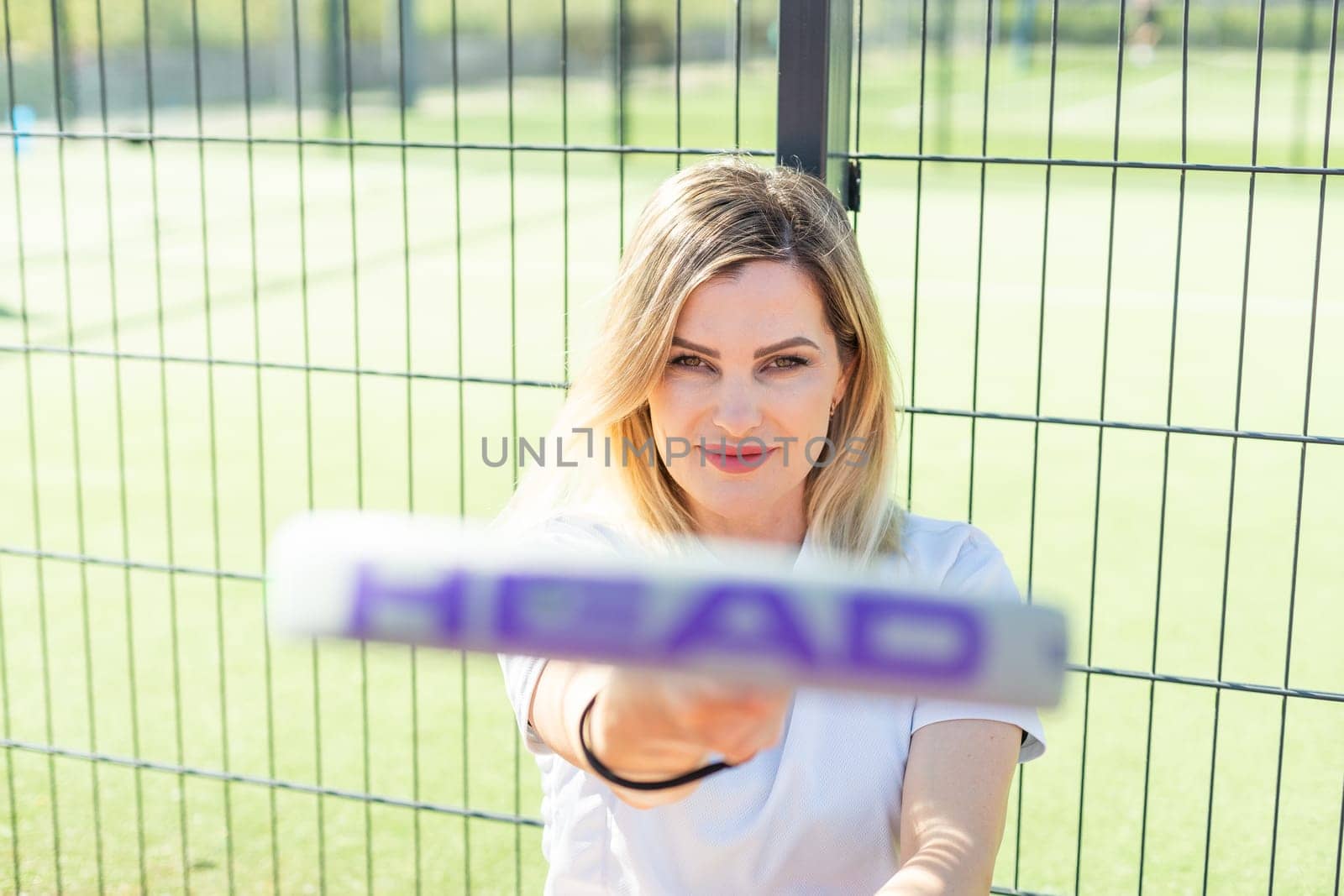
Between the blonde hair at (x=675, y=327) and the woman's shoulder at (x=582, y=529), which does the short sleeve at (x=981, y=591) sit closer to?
the blonde hair at (x=675, y=327)

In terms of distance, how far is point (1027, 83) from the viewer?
23953 millimetres

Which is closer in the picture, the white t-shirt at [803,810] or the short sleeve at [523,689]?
the short sleeve at [523,689]

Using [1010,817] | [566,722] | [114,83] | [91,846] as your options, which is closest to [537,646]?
[566,722]

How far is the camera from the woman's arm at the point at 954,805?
4.23 ft

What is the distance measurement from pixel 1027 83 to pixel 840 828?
78.4ft

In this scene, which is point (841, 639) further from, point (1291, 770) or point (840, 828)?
point (1291, 770)

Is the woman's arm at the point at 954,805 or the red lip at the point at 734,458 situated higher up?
the red lip at the point at 734,458

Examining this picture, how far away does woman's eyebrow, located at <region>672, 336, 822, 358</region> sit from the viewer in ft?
4.60

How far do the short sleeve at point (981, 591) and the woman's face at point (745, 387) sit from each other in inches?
7.4

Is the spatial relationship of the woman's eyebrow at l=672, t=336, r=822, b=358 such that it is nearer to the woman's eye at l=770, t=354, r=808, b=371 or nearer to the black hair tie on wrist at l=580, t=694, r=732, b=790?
the woman's eye at l=770, t=354, r=808, b=371

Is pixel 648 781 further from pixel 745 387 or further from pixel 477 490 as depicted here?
pixel 477 490

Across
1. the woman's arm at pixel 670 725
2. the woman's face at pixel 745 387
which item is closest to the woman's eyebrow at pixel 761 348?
the woman's face at pixel 745 387

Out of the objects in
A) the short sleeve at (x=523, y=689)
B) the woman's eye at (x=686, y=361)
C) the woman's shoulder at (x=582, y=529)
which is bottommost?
the short sleeve at (x=523, y=689)

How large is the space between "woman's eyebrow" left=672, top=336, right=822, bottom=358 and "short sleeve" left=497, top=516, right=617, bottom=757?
0.20 m
